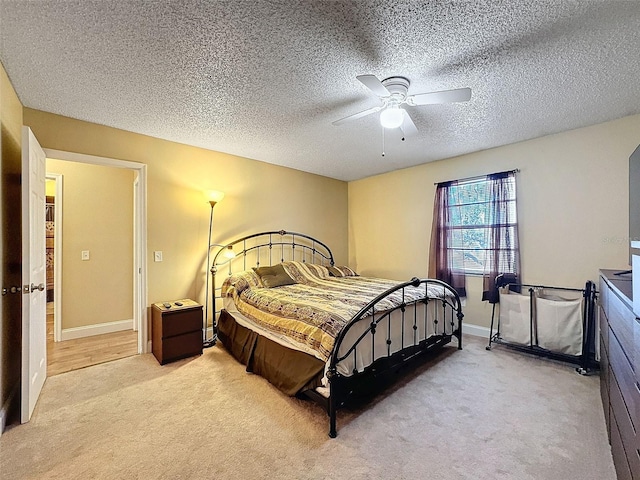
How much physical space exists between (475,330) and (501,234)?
1.36 m

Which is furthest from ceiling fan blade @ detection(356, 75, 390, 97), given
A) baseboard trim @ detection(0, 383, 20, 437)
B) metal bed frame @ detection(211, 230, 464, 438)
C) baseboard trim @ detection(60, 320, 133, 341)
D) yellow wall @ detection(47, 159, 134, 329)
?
baseboard trim @ detection(60, 320, 133, 341)

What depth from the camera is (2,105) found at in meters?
2.09

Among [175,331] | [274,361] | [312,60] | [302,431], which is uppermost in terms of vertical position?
[312,60]

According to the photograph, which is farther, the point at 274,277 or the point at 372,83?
the point at 274,277

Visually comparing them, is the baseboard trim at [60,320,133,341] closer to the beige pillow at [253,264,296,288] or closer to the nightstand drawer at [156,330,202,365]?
the nightstand drawer at [156,330,202,365]

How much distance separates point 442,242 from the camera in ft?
14.0

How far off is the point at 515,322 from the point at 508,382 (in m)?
0.99

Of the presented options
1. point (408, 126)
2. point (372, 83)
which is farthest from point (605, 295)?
point (372, 83)

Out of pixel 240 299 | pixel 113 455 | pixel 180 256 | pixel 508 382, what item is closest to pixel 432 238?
pixel 508 382

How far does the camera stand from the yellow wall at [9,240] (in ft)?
6.92

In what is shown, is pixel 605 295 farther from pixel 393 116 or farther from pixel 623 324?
pixel 393 116

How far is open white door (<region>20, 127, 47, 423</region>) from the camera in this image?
208cm

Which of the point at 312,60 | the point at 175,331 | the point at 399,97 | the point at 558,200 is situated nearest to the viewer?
the point at 312,60

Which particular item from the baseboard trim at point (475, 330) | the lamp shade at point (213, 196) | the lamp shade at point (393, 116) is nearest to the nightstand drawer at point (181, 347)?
the lamp shade at point (213, 196)
